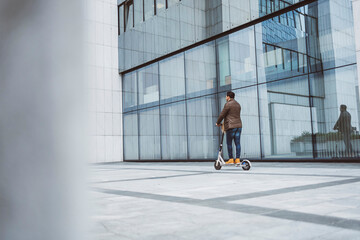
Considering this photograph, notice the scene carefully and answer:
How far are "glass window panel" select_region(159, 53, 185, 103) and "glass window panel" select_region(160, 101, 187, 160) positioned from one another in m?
0.41

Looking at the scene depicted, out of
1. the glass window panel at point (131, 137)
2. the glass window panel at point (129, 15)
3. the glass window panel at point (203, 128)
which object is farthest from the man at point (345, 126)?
the glass window panel at point (129, 15)

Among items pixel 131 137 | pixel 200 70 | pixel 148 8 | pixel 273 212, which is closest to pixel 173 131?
pixel 200 70

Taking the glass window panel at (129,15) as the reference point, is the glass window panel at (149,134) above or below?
below

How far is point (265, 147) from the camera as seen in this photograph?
11.7 m

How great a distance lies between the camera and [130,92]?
1869 cm

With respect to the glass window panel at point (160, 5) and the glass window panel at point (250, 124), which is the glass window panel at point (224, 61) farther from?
Result: the glass window panel at point (160, 5)

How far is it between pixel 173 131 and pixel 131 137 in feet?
12.0

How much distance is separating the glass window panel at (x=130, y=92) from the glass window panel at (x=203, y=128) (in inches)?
176

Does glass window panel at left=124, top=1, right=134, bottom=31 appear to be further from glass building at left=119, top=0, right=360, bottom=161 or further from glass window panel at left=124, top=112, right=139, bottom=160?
glass window panel at left=124, top=112, right=139, bottom=160

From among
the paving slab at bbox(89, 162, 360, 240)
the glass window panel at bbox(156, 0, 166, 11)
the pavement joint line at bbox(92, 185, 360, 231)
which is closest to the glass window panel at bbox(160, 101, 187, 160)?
the glass window panel at bbox(156, 0, 166, 11)

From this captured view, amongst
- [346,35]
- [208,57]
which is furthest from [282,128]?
[208,57]

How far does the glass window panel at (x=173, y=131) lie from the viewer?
49.4 feet

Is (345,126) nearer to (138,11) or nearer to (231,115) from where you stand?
(231,115)

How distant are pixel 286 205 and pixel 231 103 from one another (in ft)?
17.7
